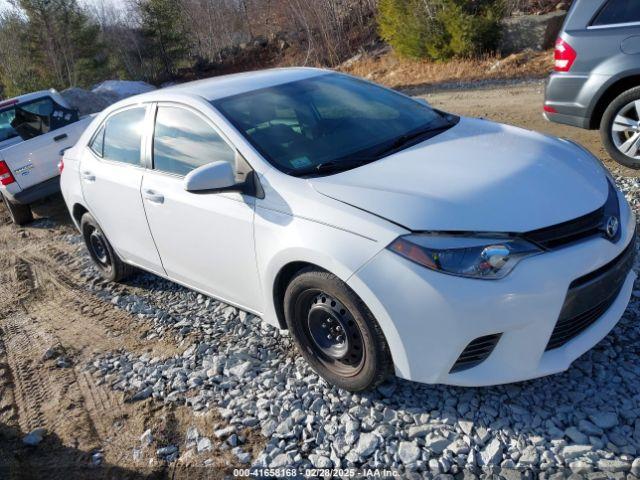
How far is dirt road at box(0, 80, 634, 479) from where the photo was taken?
310 cm

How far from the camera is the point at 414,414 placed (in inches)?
115

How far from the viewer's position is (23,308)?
540 cm

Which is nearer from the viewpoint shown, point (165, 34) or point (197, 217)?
point (197, 217)

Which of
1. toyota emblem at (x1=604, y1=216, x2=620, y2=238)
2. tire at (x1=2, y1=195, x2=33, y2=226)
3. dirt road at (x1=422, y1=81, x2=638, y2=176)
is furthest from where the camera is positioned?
tire at (x1=2, y1=195, x2=33, y2=226)

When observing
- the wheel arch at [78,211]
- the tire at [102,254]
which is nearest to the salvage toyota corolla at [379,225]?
the tire at [102,254]

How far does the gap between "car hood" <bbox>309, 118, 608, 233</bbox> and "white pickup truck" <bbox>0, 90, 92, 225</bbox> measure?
6.50 m

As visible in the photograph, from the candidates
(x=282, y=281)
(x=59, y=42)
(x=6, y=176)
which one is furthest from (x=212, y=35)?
(x=282, y=281)

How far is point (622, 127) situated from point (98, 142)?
5199mm

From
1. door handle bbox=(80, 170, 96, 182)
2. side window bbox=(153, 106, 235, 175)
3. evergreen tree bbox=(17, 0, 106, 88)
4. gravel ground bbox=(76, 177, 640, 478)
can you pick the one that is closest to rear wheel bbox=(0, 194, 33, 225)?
door handle bbox=(80, 170, 96, 182)

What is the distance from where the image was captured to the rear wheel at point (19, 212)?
834 centimetres

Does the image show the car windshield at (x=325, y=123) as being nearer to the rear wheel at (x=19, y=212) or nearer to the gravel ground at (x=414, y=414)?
the gravel ground at (x=414, y=414)

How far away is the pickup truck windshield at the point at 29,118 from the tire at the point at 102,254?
4.09 m

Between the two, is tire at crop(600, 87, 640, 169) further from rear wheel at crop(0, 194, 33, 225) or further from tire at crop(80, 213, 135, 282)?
rear wheel at crop(0, 194, 33, 225)

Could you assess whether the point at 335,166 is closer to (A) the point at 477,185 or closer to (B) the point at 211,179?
(B) the point at 211,179
